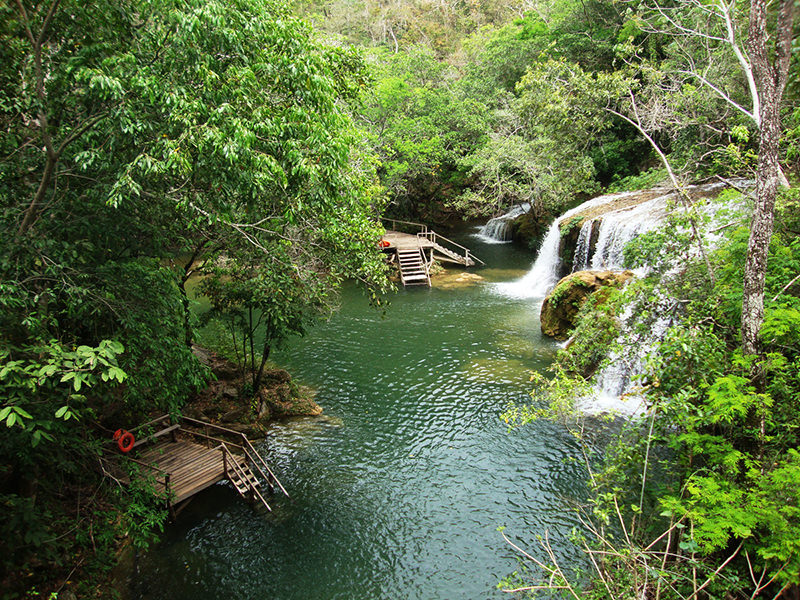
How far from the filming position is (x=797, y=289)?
7535 millimetres

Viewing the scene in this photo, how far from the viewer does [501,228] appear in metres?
36.4

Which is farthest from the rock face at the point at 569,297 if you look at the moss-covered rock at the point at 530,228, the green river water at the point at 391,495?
the moss-covered rock at the point at 530,228

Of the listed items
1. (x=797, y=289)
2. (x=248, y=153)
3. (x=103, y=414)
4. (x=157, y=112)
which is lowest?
(x=103, y=414)

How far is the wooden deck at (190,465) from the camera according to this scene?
9.48 m

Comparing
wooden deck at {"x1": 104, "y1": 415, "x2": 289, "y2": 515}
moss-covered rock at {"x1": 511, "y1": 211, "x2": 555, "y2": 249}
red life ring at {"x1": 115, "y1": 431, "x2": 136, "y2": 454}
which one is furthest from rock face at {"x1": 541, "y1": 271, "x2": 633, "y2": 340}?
moss-covered rock at {"x1": 511, "y1": 211, "x2": 555, "y2": 249}

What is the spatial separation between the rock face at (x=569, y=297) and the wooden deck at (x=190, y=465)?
11.4m

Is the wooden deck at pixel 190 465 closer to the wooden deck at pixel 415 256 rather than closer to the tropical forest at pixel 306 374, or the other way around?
the tropical forest at pixel 306 374

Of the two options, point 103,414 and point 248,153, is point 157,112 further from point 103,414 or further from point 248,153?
point 103,414

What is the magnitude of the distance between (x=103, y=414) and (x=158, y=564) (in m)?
3.74

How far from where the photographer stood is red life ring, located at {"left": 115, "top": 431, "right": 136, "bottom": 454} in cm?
890

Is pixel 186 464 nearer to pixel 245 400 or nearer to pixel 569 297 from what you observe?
pixel 245 400

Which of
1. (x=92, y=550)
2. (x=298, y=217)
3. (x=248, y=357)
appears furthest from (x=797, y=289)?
(x=248, y=357)

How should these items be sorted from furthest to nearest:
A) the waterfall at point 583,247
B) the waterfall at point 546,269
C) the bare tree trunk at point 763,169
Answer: the waterfall at point 546,269, the waterfall at point 583,247, the bare tree trunk at point 763,169

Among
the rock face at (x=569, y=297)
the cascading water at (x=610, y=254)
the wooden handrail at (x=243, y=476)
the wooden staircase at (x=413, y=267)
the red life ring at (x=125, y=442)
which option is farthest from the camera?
the wooden staircase at (x=413, y=267)
